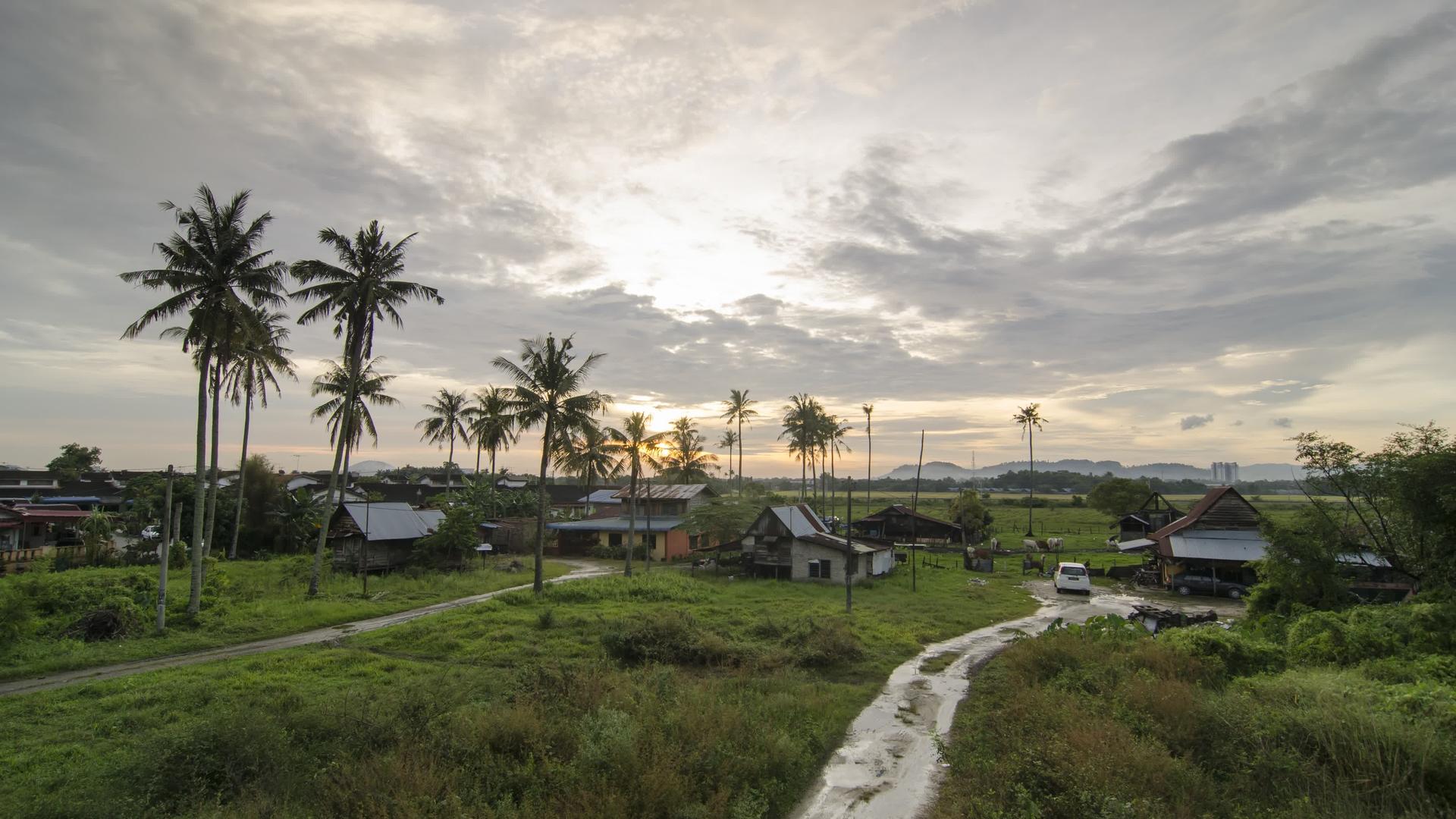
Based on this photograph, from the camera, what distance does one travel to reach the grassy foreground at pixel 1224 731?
8.82m

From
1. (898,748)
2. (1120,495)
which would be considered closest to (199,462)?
(898,748)

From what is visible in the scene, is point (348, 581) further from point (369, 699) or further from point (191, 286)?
point (369, 699)

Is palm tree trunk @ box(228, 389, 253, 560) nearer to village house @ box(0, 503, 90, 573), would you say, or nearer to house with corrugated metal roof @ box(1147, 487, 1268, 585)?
village house @ box(0, 503, 90, 573)

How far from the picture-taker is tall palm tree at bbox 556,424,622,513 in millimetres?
31719

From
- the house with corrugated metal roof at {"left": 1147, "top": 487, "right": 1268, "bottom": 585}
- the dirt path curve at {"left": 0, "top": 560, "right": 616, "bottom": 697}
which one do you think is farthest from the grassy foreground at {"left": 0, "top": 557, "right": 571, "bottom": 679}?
the house with corrugated metal roof at {"left": 1147, "top": 487, "right": 1268, "bottom": 585}

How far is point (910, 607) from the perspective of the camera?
102ft

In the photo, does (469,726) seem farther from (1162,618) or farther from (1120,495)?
(1120,495)

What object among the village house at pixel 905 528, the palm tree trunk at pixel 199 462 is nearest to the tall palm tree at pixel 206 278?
the palm tree trunk at pixel 199 462

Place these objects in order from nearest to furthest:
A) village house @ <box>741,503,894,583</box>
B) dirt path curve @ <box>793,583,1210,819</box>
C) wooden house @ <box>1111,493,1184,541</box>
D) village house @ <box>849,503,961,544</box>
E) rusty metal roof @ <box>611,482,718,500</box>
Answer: dirt path curve @ <box>793,583,1210,819</box>, village house @ <box>741,503,894,583</box>, wooden house @ <box>1111,493,1184,541</box>, rusty metal roof @ <box>611,482,718,500</box>, village house @ <box>849,503,961,544</box>

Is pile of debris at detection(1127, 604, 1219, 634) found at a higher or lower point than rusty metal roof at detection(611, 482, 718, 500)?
lower

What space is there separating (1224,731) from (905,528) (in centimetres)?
5745

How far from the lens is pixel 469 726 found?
37.8 feet

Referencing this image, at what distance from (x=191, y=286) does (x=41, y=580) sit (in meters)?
11.3

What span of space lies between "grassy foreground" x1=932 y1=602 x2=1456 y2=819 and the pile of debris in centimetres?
734
